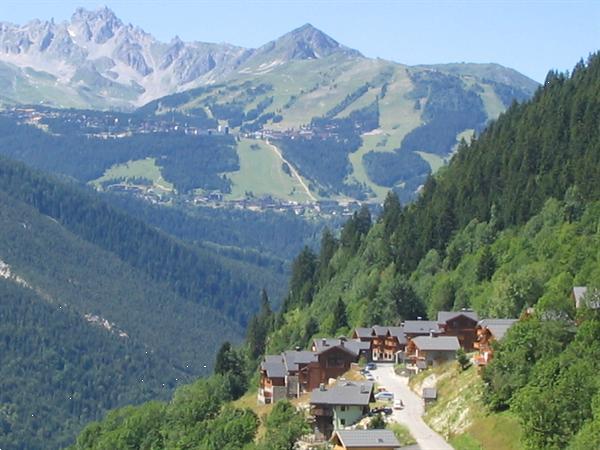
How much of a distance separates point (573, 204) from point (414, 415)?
45346 mm

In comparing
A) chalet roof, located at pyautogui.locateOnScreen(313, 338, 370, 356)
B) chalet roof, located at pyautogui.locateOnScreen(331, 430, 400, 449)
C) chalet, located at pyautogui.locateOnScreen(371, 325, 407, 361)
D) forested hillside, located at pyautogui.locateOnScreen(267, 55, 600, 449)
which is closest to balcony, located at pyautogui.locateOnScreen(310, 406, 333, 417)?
chalet roof, located at pyautogui.locateOnScreen(331, 430, 400, 449)

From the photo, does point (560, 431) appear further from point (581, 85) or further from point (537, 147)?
point (581, 85)

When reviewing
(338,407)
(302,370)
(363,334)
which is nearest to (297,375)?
(302,370)

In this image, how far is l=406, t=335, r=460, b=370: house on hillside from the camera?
110 meters

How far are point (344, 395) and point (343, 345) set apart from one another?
23.1m

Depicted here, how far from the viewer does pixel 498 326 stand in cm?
10075

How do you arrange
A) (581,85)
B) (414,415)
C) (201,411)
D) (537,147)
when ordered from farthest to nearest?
(581,85)
(537,147)
(201,411)
(414,415)

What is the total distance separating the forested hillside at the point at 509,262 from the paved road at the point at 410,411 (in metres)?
4.41

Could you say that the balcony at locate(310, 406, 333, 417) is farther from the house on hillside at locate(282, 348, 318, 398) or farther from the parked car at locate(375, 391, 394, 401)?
the house on hillside at locate(282, 348, 318, 398)

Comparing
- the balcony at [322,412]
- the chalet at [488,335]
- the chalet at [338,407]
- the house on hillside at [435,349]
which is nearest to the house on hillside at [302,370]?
the house on hillside at [435,349]

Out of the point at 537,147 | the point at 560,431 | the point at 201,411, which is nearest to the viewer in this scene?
the point at 560,431

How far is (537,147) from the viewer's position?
155 metres

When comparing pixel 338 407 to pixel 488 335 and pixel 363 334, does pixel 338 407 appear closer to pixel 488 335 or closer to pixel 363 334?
pixel 488 335

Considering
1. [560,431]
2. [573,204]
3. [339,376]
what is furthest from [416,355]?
[560,431]
